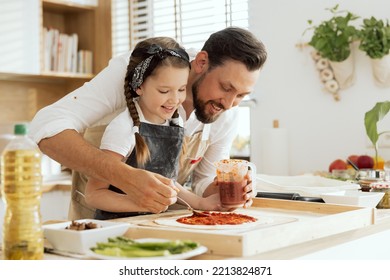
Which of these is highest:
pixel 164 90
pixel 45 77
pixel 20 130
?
pixel 45 77

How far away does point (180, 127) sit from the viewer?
186 cm

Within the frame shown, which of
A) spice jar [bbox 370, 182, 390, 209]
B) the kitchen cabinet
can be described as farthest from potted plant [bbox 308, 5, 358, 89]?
the kitchen cabinet

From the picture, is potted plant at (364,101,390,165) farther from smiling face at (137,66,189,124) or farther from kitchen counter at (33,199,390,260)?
smiling face at (137,66,189,124)

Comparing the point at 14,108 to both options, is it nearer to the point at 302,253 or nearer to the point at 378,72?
the point at 378,72

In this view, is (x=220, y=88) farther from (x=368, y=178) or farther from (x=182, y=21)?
(x=182, y=21)

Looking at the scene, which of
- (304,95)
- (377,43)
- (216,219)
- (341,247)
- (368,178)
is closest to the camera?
(341,247)

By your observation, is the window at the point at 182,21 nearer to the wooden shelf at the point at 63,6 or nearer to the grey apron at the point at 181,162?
the wooden shelf at the point at 63,6

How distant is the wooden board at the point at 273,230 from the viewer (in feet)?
3.85

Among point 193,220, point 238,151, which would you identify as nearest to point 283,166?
point 238,151

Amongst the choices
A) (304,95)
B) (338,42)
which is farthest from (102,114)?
(304,95)

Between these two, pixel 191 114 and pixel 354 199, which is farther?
pixel 191 114

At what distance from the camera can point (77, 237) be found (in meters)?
1.18

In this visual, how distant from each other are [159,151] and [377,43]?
182 centimetres

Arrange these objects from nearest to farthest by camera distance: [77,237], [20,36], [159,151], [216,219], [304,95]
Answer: [77,237], [216,219], [159,151], [304,95], [20,36]
